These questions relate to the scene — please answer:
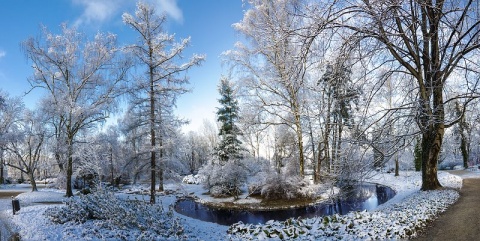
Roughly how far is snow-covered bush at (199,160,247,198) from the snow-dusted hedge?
13.6 m

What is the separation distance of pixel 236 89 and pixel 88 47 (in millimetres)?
10357

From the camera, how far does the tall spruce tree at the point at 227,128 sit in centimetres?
2694

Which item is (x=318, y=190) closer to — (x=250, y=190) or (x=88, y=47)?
(x=250, y=190)

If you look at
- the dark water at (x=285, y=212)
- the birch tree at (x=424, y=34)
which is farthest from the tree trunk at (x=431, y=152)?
the dark water at (x=285, y=212)

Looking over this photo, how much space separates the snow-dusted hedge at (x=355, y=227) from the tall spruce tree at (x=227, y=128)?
59.0 ft

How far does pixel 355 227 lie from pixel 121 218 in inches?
230

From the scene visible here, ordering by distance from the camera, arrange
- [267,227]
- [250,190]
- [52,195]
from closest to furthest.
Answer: [267,227], [52,195], [250,190]

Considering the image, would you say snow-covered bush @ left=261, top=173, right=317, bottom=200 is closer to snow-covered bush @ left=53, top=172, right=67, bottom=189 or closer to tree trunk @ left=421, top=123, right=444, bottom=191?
tree trunk @ left=421, top=123, right=444, bottom=191

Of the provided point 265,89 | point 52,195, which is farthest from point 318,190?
point 52,195

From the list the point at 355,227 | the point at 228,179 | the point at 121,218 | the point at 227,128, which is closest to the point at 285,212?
the point at 228,179

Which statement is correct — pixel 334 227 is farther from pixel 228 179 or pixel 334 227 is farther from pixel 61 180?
pixel 61 180

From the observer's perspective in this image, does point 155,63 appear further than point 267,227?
Yes

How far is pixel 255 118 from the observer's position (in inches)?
612

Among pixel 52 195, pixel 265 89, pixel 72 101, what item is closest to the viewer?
pixel 265 89
